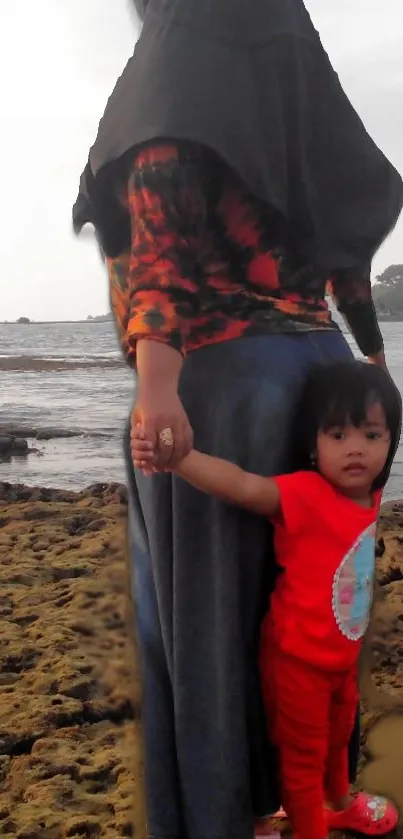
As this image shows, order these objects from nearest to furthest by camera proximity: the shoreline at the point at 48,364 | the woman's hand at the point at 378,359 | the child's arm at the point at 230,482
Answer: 1. the child's arm at the point at 230,482
2. the woman's hand at the point at 378,359
3. the shoreline at the point at 48,364

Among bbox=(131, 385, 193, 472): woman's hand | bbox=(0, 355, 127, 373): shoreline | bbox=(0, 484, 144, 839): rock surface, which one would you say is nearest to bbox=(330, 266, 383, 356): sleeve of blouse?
bbox=(131, 385, 193, 472): woman's hand

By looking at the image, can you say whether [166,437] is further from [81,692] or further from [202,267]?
[81,692]

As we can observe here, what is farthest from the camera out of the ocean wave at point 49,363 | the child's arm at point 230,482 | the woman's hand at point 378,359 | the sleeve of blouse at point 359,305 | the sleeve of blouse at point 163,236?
the ocean wave at point 49,363

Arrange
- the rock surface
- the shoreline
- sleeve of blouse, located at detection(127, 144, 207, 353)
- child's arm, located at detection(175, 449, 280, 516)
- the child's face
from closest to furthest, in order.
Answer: sleeve of blouse, located at detection(127, 144, 207, 353) → child's arm, located at detection(175, 449, 280, 516) → the child's face → the rock surface → the shoreline

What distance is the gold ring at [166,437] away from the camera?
49.7 inches

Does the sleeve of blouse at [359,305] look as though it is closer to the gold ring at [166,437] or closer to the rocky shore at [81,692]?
the gold ring at [166,437]

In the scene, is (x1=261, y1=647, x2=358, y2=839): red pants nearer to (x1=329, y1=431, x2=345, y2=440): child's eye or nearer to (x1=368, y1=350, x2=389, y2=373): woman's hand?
(x1=329, y1=431, x2=345, y2=440): child's eye

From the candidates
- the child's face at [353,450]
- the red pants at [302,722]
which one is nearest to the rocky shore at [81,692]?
the red pants at [302,722]

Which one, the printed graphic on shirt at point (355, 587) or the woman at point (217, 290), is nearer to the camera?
the woman at point (217, 290)

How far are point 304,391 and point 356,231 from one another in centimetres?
28

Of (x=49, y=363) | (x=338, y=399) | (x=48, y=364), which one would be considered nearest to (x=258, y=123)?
(x=338, y=399)

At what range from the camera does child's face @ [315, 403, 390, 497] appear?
57.1 inches

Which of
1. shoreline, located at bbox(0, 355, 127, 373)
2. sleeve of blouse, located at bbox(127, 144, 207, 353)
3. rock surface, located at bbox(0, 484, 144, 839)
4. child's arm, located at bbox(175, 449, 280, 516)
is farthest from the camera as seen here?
shoreline, located at bbox(0, 355, 127, 373)

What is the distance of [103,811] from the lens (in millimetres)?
2121
